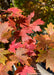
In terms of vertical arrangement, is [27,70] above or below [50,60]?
below

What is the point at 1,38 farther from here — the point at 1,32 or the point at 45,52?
the point at 45,52

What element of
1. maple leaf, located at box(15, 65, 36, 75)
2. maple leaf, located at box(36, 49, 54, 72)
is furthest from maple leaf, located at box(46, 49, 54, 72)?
maple leaf, located at box(15, 65, 36, 75)

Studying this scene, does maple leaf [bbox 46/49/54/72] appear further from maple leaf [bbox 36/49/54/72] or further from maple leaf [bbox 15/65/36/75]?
maple leaf [bbox 15/65/36/75]

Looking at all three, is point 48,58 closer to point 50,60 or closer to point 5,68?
point 50,60

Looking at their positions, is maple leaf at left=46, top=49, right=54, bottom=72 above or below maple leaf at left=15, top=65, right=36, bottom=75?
above

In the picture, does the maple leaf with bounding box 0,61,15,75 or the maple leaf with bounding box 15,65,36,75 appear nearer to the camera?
the maple leaf with bounding box 0,61,15,75

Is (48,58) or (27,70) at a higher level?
(48,58)

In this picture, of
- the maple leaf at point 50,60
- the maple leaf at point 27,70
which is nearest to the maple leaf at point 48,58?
the maple leaf at point 50,60

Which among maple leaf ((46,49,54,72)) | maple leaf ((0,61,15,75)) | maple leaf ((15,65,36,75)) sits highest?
maple leaf ((46,49,54,72))

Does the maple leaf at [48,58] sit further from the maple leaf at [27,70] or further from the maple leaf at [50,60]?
the maple leaf at [27,70]

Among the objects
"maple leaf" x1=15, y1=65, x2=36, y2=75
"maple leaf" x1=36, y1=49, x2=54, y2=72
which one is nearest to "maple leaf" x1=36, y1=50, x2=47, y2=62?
"maple leaf" x1=36, y1=49, x2=54, y2=72

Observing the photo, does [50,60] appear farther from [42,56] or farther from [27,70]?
[27,70]

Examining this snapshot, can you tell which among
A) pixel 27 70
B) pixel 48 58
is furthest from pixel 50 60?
pixel 27 70

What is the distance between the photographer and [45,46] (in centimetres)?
64
